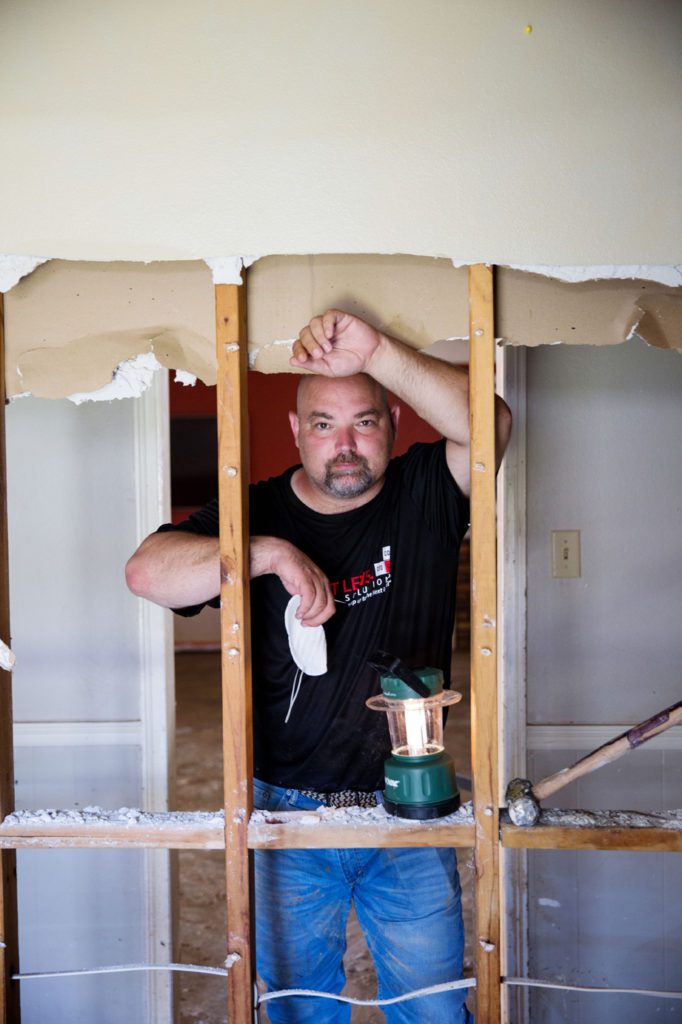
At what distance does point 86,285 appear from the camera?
167 cm

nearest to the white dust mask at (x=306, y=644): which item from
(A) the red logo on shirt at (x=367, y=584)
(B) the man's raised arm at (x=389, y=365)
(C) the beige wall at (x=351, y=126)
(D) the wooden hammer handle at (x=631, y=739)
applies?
(A) the red logo on shirt at (x=367, y=584)

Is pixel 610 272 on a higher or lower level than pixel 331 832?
higher

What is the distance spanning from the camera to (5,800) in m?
1.64

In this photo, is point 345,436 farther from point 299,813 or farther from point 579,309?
point 299,813

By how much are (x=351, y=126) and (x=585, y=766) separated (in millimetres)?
1050

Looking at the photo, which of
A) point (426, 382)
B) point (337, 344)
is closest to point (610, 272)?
point (426, 382)

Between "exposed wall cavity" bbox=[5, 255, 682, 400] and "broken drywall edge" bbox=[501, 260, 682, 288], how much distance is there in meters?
0.03

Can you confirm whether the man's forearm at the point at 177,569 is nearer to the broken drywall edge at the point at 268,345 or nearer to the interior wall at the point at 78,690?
the broken drywall edge at the point at 268,345

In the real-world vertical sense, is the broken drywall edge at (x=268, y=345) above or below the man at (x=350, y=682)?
above

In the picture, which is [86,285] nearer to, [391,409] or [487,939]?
[391,409]

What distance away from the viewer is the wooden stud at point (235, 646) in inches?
61.1

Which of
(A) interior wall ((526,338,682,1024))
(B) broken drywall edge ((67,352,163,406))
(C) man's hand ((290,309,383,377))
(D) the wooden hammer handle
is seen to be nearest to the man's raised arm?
(C) man's hand ((290,309,383,377))

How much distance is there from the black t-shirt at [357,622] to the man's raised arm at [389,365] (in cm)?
22

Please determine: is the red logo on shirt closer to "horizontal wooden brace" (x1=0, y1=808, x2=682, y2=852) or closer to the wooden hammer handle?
"horizontal wooden brace" (x1=0, y1=808, x2=682, y2=852)
